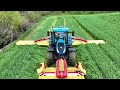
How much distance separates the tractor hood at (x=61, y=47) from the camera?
30.7ft

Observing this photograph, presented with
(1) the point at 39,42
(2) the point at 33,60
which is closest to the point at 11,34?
(1) the point at 39,42

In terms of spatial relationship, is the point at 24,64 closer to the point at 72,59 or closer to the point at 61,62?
the point at 72,59

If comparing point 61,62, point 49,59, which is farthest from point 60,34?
point 61,62

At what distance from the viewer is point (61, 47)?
9.55 m

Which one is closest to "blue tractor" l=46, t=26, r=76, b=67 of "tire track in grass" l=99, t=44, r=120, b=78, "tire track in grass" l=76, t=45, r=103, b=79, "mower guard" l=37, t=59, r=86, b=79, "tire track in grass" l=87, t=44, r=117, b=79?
"tire track in grass" l=76, t=45, r=103, b=79

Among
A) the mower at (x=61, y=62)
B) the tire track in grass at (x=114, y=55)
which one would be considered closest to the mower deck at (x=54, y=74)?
the mower at (x=61, y=62)

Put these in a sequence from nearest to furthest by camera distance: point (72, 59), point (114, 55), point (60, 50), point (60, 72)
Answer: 1. point (60, 72)
2. point (60, 50)
3. point (72, 59)
4. point (114, 55)

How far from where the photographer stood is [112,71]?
371 inches

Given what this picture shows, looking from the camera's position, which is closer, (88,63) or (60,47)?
(60,47)

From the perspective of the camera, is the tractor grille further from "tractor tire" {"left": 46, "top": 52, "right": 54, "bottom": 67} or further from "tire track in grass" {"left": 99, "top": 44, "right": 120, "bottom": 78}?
"tire track in grass" {"left": 99, "top": 44, "right": 120, "bottom": 78}

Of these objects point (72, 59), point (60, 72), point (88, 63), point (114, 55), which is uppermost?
point (60, 72)

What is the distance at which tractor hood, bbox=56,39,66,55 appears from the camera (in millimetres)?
9352
